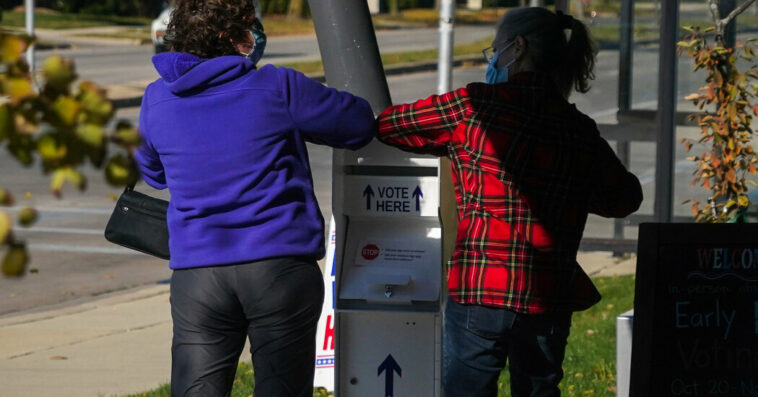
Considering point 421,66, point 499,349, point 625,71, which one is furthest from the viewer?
point 421,66

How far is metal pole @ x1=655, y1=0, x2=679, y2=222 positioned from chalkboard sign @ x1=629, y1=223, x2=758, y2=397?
10.9 feet

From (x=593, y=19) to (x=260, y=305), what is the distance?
599 cm

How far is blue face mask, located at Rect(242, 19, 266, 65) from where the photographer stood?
3.18 metres

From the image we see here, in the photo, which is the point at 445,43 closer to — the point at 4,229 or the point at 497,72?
the point at 497,72

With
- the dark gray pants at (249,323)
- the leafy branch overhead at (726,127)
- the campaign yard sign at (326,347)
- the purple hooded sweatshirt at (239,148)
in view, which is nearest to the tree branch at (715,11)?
the leafy branch overhead at (726,127)

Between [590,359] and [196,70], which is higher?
[196,70]

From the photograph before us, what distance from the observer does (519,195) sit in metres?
3.01

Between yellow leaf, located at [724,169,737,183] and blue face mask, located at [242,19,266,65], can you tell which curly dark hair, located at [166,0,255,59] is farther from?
yellow leaf, located at [724,169,737,183]

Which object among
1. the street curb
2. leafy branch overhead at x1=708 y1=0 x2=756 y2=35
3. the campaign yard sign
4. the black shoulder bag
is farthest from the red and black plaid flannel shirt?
the street curb

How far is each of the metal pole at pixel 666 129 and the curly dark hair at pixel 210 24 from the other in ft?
13.4

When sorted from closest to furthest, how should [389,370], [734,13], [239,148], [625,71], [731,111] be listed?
1. [239,148]
2. [389,370]
3. [731,111]
4. [734,13]
5. [625,71]

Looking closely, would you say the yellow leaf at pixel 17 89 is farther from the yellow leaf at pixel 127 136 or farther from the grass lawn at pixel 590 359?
the grass lawn at pixel 590 359

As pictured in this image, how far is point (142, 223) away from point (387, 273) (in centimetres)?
82

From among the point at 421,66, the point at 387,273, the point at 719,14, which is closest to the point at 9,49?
the point at 387,273
